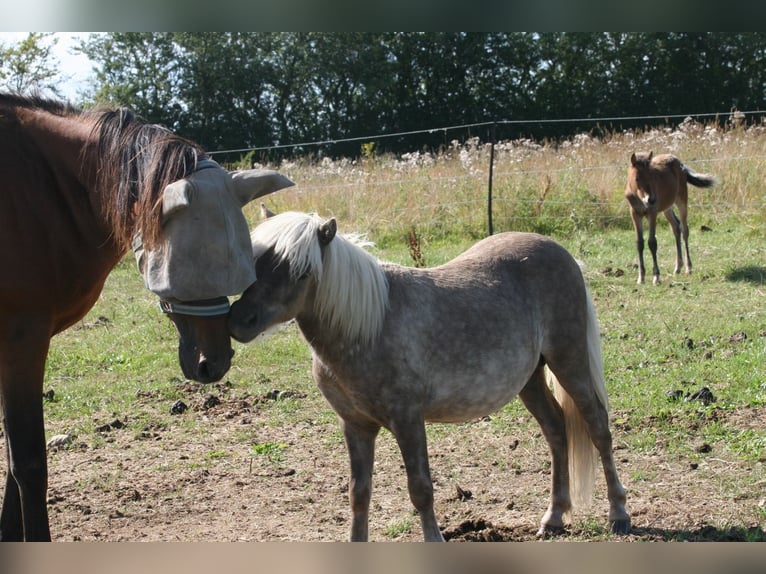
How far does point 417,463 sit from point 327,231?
991mm

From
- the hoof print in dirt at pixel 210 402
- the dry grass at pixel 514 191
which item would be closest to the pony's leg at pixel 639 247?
the dry grass at pixel 514 191

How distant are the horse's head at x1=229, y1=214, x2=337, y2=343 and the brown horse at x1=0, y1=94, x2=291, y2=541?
14 centimetres

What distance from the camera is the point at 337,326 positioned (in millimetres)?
3033

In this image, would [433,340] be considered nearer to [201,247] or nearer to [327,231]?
[327,231]

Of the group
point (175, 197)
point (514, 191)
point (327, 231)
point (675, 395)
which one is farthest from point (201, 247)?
point (514, 191)

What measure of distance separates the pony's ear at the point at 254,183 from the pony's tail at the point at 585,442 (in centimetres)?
181

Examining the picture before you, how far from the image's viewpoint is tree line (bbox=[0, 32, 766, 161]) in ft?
65.5

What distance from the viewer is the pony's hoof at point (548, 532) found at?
11.5 feet

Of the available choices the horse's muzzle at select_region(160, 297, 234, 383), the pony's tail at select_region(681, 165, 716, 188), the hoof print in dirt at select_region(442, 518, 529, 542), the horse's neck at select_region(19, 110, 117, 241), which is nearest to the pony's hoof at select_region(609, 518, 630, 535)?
the hoof print in dirt at select_region(442, 518, 529, 542)

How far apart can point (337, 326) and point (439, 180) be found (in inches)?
389

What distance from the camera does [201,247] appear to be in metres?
2.41
